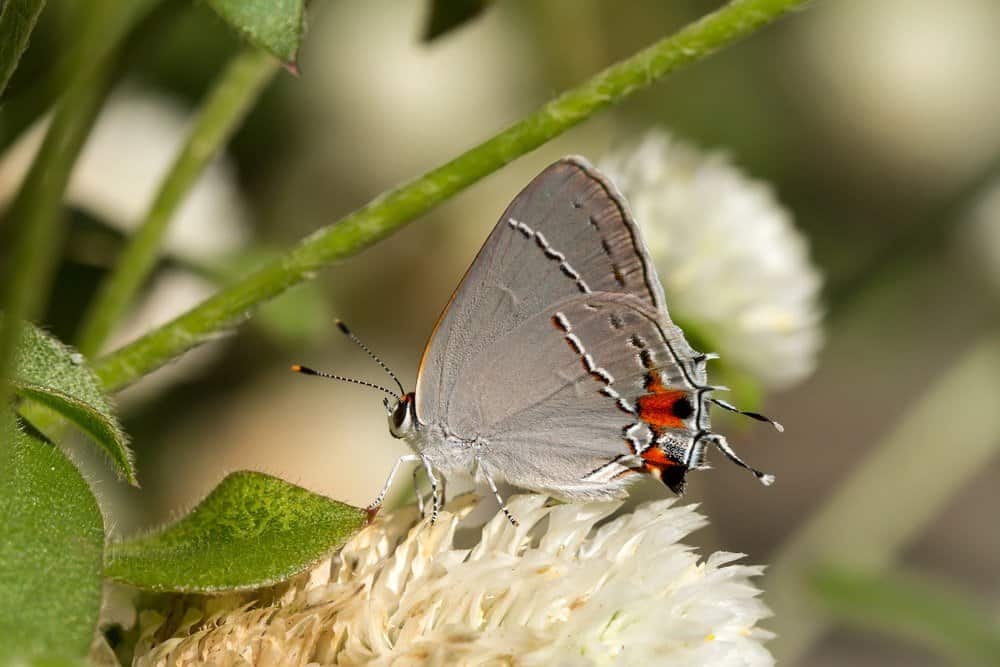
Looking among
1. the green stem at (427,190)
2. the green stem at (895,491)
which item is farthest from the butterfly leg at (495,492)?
the green stem at (895,491)

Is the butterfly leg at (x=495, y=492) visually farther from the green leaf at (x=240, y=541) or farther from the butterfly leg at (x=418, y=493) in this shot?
the green leaf at (x=240, y=541)

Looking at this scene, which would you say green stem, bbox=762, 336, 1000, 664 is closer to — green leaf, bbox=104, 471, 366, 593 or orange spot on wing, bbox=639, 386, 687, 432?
orange spot on wing, bbox=639, 386, 687, 432

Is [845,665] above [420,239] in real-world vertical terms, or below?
below

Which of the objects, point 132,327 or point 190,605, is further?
point 132,327

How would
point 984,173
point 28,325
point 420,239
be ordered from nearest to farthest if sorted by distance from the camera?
1. point 28,325
2. point 984,173
3. point 420,239

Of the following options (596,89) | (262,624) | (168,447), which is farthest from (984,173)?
(262,624)

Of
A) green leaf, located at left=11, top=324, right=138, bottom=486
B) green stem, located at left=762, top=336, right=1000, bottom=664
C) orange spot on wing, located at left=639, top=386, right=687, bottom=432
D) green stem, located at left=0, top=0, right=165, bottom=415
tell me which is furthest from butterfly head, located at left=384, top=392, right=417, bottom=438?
green stem, located at left=762, top=336, right=1000, bottom=664

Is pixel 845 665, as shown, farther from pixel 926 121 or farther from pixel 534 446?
pixel 534 446
